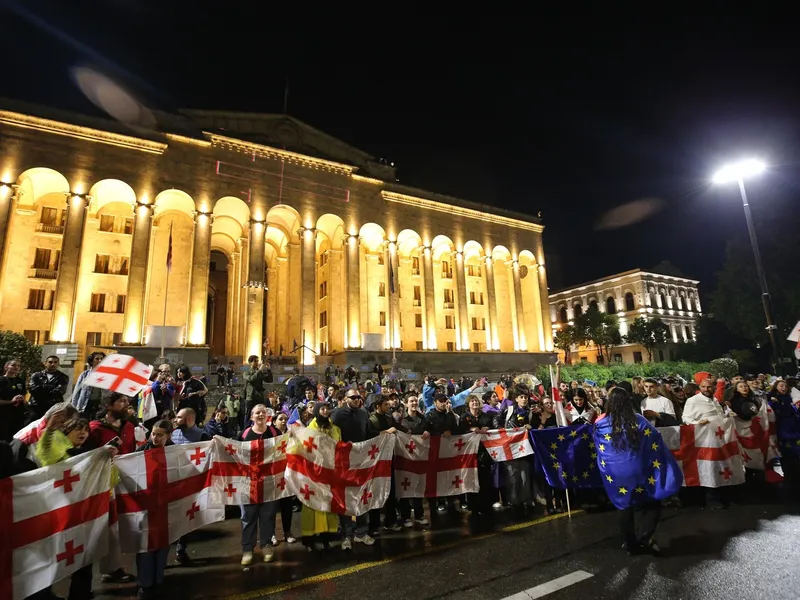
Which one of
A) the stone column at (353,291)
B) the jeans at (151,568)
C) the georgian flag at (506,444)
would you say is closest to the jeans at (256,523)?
the jeans at (151,568)

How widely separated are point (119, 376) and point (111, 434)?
2484mm

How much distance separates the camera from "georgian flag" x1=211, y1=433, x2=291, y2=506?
5758mm

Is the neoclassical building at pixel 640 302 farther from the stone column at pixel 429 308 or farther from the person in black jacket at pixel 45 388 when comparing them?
the person in black jacket at pixel 45 388

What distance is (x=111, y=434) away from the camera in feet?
17.9

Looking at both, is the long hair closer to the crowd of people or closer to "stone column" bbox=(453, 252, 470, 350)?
the crowd of people

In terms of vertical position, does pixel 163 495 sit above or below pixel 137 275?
below

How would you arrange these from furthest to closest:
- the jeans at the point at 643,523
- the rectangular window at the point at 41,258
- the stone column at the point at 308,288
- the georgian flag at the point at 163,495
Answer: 1. the stone column at the point at 308,288
2. the rectangular window at the point at 41,258
3. the jeans at the point at 643,523
4. the georgian flag at the point at 163,495

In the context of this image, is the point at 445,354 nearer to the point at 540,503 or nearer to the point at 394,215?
the point at 394,215

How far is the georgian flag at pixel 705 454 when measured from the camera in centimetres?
736

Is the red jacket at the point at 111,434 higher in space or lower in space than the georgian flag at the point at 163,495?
higher

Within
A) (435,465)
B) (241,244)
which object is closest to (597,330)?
(241,244)

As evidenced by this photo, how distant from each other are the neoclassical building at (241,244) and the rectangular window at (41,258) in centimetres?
9

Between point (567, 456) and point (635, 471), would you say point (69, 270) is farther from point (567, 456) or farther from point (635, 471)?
point (635, 471)

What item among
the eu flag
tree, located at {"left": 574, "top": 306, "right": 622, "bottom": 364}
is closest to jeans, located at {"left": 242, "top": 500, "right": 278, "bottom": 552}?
the eu flag
